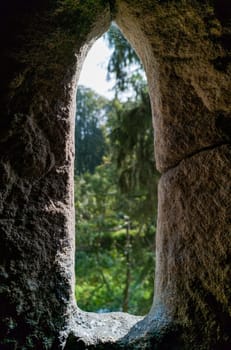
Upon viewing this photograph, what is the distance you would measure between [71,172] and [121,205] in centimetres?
353

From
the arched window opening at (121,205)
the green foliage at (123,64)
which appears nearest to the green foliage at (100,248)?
the arched window opening at (121,205)

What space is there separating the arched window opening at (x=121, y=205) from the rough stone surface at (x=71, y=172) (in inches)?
113

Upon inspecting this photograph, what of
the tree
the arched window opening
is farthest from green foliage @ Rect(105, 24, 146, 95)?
the tree

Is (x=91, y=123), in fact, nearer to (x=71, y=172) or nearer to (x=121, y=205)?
(x=121, y=205)

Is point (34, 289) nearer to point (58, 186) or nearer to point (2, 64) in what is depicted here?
point (58, 186)

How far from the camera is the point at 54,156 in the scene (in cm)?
121

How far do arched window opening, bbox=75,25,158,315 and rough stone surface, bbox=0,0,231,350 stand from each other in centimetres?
286

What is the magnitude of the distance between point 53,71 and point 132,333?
904 mm

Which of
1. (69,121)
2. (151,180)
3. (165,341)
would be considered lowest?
(165,341)

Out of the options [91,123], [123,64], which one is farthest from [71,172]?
[91,123]

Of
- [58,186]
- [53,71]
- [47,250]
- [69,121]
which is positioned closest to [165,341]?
[47,250]

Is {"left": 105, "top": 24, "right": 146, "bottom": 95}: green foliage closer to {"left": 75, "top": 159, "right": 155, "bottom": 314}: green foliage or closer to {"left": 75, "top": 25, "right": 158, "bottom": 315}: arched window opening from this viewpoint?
{"left": 75, "top": 25, "right": 158, "bottom": 315}: arched window opening

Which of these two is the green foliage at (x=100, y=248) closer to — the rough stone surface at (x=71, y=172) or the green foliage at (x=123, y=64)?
the green foliage at (x=123, y=64)

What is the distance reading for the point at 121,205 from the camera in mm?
4766
